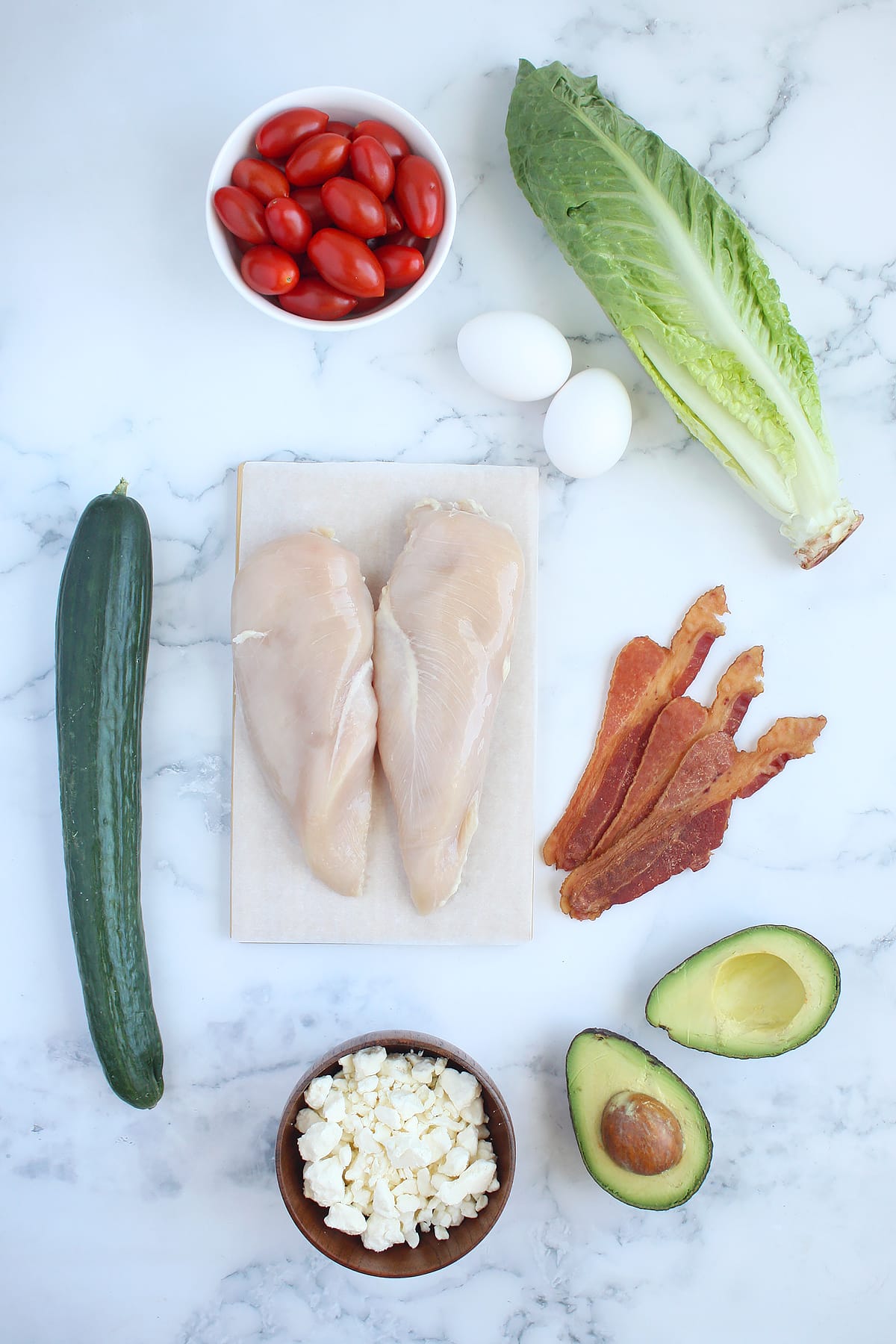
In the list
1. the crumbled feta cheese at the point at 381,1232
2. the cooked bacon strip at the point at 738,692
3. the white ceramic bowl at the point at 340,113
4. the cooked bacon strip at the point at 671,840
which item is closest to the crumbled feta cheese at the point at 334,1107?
the crumbled feta cheese at the point at 381,1232

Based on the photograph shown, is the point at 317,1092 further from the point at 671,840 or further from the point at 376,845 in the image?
the point at 671,840

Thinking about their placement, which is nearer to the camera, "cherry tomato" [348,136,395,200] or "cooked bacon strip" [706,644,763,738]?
"cherry tomato" [348,136,395,200]


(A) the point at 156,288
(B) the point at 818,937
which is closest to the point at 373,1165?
(B) the point at 818,937

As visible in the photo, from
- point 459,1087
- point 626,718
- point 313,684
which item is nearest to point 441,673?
point 313,684

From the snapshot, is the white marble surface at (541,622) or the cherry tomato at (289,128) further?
the white marble surface at (541,622)

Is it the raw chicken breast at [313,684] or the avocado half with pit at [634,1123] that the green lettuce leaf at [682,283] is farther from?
the avocado half with pit at [634,1123]

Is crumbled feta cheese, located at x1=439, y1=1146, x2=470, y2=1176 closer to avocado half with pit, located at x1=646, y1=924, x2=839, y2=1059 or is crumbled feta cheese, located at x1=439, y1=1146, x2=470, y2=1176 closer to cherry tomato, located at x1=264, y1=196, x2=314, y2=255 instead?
avocado half with pit, located at x1=646, y1=924, x2=839, y2=1059

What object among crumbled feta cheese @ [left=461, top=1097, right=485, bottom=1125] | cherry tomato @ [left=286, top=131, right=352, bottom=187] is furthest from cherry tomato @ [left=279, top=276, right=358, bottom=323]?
crumbled feta cheese @ [left=461, top=1097, right=485, bottom=1125]

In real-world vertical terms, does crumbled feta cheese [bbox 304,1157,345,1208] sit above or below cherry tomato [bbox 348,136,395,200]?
below
